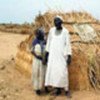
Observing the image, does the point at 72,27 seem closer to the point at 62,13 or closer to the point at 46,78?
the point at 62,13

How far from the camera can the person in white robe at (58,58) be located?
11.4 meters

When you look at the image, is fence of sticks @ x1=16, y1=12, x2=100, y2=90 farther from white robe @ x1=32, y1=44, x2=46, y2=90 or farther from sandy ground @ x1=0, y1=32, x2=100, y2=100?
white robe @ x1=32, y1=44, x2=46, y2=90

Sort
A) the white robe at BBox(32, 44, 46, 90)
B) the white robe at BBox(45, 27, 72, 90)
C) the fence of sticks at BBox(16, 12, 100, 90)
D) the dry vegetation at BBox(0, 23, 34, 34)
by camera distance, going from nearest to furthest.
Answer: the white robe at BBox(45, 27, 72, 90)
the white robe at BBox(32, 44, 46, 90)
the fence of sticks at BBox(16, 12, 100, 90)
the dry vegetation at BBox(0, 23, 34, 34)

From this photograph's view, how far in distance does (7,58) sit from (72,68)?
5.94 meters

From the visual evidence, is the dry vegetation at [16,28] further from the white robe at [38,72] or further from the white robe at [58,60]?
the white robe at [58,60]

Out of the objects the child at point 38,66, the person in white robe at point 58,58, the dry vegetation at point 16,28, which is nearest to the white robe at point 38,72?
the child at point 38,66

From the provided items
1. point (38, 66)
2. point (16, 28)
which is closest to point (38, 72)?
point (38, 66)

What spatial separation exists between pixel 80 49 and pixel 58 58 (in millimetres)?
997

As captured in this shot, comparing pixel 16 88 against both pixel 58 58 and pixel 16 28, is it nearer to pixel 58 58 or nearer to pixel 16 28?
pixel 58 58

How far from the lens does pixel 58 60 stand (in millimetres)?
11562

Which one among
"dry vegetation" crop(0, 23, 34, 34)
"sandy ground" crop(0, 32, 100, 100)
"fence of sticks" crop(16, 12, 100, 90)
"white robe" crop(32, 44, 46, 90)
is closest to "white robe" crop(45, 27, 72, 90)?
"white robe" crop(32, 44, 46, 90)

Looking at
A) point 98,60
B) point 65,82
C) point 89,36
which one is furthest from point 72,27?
point 65,82

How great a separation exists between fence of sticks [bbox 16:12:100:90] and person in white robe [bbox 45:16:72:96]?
0.63m

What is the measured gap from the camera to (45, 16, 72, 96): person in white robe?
37.5 ft
